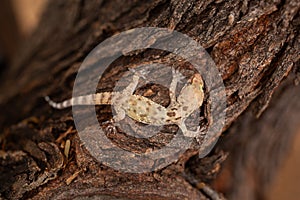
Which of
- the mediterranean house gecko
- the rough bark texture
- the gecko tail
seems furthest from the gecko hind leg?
the gecko tail

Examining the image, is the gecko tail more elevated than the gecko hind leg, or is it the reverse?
the gecko tail

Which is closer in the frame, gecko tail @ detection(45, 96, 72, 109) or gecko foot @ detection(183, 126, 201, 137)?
gecko foot @ detection(183, 126, 201, 137)

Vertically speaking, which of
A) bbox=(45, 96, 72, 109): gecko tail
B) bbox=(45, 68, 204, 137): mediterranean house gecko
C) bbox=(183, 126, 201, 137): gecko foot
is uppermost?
bbox=(45, 96, 72, 109): gecko tail

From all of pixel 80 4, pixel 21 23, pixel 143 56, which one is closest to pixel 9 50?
pixel 21 23

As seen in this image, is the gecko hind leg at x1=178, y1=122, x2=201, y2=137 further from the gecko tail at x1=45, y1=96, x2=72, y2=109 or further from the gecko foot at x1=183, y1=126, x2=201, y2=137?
the gecko tail at x1=45, y1=96, x2=72, y2=109

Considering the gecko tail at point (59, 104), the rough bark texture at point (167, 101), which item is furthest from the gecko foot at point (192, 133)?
the gecko tail at point (59, 104)

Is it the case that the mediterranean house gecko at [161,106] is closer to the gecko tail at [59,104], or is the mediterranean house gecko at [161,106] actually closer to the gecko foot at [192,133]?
the gecko foot at [192,133]
